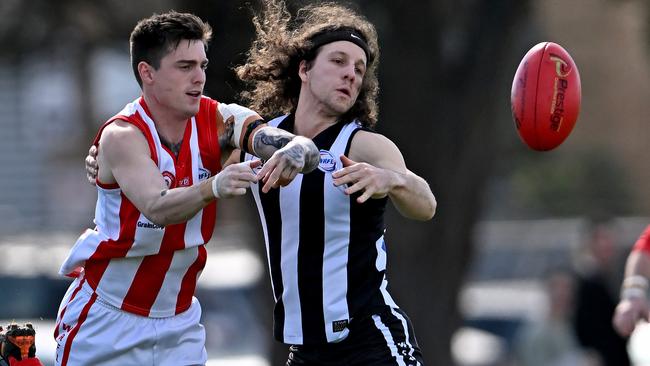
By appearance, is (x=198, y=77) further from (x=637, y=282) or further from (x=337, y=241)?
(x=637, y=282)

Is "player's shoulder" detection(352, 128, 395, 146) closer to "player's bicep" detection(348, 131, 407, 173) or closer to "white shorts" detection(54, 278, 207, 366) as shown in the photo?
"player's bicep" detection(348, 131, 407, 173)

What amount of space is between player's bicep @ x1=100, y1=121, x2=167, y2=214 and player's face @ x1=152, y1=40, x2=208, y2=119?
8.3 inches

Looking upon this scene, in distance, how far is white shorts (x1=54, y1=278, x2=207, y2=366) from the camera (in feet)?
18.9

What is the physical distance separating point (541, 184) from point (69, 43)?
20.1m

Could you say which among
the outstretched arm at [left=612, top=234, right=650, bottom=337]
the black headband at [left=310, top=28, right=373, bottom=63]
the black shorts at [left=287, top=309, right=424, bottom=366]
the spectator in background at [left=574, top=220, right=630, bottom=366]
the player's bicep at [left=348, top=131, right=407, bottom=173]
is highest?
the black headband at [left=310, top=28, right=373, bottom=63]

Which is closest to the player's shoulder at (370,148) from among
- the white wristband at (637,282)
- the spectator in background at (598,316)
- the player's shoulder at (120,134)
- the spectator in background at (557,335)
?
the player's shoulder at (120,134)

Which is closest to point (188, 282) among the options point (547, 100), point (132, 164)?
point (132, 164)

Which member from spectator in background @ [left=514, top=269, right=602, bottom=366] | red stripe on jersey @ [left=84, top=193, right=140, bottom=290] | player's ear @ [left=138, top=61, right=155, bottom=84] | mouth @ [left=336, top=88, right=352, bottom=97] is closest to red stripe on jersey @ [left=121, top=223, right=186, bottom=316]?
red stripe on jersey @ [left=84, top=193, right=140, bottom=290]

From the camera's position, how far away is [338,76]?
594 centimetres

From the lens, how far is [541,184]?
33.9 meters

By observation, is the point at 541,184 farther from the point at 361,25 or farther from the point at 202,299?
the point at 361,25

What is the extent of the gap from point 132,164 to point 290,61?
1154mm

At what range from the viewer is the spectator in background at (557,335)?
13703 millimetres

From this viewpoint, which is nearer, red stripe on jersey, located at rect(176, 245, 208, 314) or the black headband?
red stripe on jersey, located at rect(176, 245, 208, 314)
